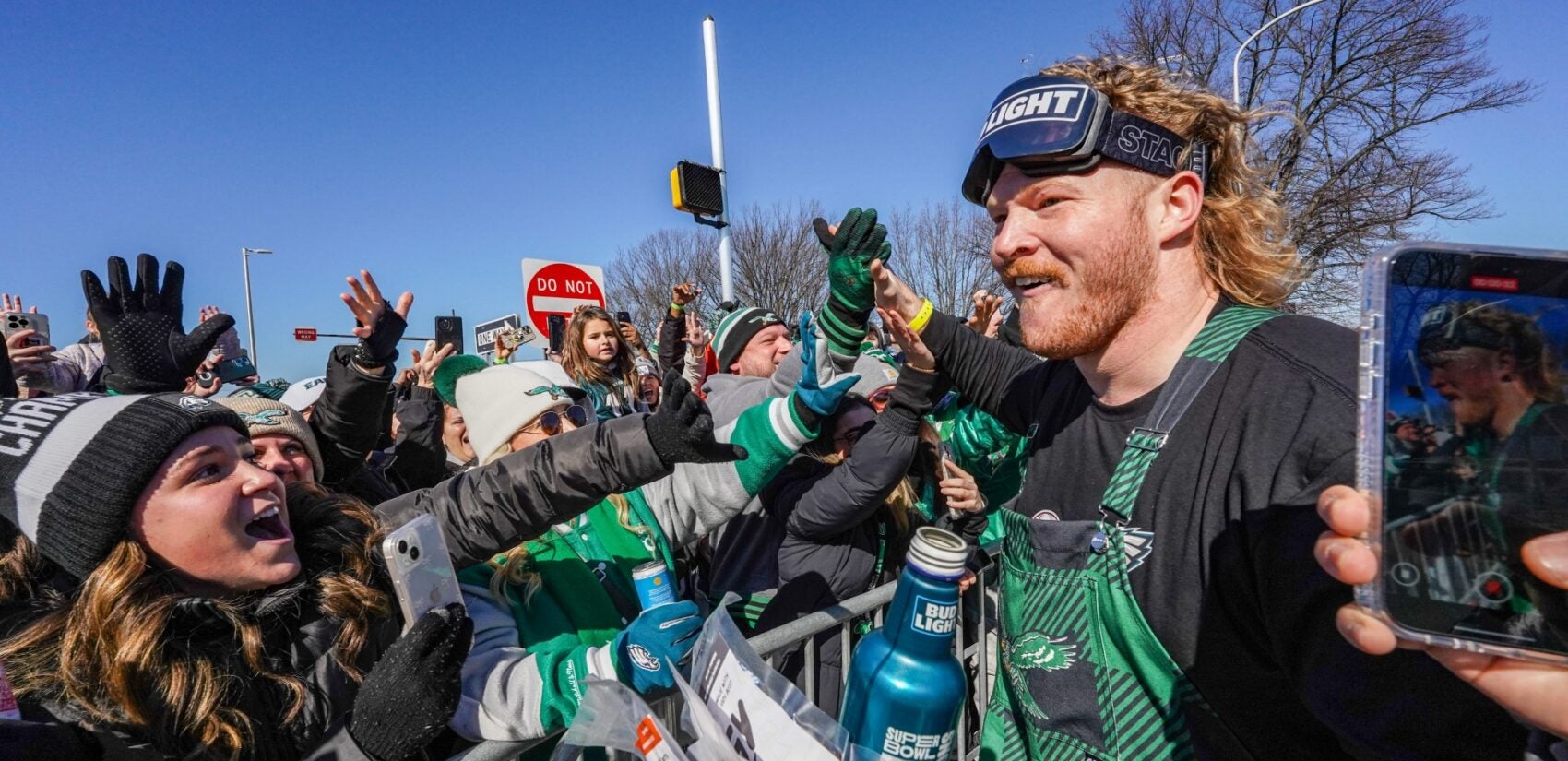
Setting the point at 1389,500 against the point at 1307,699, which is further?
the point at 1307,699

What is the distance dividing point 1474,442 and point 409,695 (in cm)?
176

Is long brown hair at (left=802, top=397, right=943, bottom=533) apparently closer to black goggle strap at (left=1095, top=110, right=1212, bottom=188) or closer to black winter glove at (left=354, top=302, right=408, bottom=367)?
black goggle strap at (left=1095, top=110, right=1212, bottom=188)

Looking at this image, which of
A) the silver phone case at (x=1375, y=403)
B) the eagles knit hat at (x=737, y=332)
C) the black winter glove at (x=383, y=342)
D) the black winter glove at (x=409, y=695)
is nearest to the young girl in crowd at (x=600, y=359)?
the eagles knit hat at (x=737, y=332)

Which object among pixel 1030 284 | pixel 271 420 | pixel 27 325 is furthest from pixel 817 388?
pixel 27 325

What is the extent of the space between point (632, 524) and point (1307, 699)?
204cm

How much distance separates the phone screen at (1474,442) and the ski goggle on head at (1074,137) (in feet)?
2.85

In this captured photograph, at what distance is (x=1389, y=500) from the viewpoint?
0.75m

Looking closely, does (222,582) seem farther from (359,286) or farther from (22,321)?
(22,321)

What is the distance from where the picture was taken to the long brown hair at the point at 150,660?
1.44 m

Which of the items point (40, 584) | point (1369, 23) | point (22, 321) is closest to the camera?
point (40, 584)

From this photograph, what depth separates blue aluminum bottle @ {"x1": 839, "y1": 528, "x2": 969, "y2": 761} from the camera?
3.22 ft

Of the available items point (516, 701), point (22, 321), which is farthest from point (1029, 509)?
point (22, 321)

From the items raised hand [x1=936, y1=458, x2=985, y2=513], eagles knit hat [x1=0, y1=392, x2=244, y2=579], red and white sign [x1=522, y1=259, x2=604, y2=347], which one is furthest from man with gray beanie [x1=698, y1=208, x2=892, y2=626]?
red and white sign [x1=522, y1=259, x2=604, y2=347]

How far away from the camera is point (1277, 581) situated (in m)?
1.00
